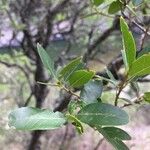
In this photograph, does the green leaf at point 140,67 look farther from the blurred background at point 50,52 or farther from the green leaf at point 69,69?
the blurred background at point 50,52

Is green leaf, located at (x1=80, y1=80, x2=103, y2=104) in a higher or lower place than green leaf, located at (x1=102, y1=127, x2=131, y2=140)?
higher

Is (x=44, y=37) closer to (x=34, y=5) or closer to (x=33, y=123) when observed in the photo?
(x=34, y=5)

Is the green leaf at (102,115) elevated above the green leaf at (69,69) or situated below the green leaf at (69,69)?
below

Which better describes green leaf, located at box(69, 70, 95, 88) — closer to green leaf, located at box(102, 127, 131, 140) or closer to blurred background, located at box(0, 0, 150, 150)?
green leaf, located at box(102, 127, 131, 140)

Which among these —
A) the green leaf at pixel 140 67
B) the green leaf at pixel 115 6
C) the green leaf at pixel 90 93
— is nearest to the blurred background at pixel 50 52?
the green leaf at pixel 115 6

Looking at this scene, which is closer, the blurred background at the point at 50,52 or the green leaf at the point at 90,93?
the green leaf at the point at 90,93

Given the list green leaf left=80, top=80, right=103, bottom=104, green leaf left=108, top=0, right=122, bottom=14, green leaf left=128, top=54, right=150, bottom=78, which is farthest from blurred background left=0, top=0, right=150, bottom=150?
green leaf left=128, top=54, right=150, bottom=78

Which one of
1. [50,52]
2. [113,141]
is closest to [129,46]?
[113,141]


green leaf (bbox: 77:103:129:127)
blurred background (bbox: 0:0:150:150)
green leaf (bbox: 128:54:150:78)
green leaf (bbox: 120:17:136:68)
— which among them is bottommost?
blurred background (bbox: 0:0:150:150)
